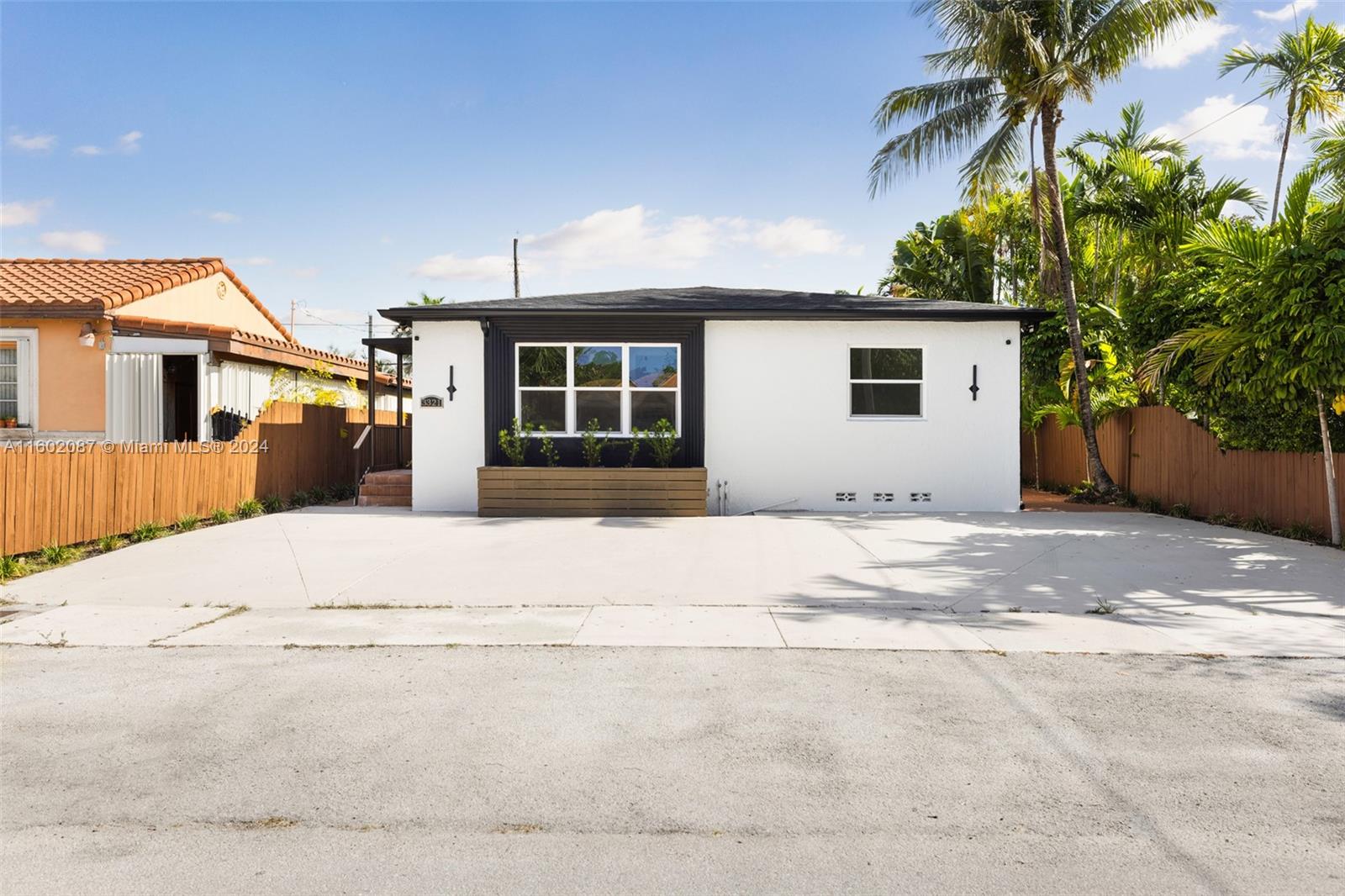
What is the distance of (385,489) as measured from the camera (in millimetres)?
13727

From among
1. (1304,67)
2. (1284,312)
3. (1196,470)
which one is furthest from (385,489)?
(1304,67)

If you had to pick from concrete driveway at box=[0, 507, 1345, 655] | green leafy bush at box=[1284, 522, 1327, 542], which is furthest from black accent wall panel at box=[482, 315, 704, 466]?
green leafy bush at box=[1284, 522, 1327, 542]

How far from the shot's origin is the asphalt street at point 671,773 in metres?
2.63

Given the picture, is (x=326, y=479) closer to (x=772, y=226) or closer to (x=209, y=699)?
(x=209, y=699)

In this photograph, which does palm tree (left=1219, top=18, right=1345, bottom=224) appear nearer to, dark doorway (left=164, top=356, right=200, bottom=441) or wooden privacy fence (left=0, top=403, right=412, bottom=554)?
wooden privacy fence (left=0, top=403, right=412, bottom=554)

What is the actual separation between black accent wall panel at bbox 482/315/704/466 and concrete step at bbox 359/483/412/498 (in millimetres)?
1990

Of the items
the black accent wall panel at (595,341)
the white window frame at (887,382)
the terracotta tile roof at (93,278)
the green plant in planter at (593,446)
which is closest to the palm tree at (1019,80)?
the white window frame at (887,382)

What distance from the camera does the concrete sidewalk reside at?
5.35m

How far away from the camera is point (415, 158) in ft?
58.8

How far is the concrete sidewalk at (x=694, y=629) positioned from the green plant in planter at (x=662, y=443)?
610 cm

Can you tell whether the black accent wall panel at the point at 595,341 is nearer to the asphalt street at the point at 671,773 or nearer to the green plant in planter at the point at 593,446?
the green plant in planter at the point at 593,446

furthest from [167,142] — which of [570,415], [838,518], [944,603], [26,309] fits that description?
[944,603]

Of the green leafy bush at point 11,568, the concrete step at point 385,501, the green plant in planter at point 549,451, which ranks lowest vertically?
the green leafy bush at point 11,568

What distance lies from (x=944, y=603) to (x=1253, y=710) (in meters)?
2.55
